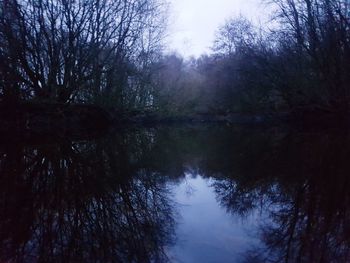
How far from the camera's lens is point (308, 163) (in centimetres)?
761

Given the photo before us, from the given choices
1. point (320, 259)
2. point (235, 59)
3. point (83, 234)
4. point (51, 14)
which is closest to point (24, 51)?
point (51, 14)

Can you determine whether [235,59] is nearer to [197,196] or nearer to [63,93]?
[63,93]

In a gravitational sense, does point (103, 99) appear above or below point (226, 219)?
above

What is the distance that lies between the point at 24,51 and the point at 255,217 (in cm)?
1575

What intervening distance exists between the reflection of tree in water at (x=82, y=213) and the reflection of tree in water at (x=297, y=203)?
1.00 metres

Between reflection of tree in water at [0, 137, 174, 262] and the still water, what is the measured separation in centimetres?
1

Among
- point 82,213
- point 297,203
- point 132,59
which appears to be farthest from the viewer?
point 132,59

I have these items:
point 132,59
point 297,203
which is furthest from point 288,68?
point 297,203

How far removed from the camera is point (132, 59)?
24562mm

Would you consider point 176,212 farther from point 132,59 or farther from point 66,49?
point 132,59

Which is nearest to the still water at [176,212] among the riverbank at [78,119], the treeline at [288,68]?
the riverbank at [78,119]

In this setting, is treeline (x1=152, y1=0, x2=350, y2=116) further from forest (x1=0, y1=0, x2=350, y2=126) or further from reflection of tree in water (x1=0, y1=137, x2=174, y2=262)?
reflection of tree in water (x1=0, y1=137, x2=174, y2=262)

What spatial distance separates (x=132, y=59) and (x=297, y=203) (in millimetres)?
21159

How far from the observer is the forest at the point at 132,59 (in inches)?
679
